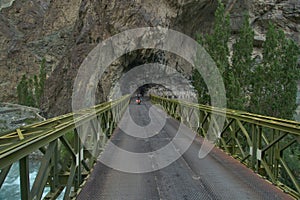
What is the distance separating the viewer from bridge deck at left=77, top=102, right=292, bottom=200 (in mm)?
4031

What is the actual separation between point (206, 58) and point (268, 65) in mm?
6371

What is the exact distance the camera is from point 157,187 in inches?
171

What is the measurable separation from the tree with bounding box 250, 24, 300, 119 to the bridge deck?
14.2 m

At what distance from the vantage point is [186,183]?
4547 millimetres

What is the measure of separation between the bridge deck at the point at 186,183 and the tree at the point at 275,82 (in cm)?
1423

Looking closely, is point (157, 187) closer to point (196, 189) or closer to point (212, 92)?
point (196, 189)

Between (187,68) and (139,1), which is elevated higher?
(139,1)

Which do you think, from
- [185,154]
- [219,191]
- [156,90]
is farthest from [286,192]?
[156,90]

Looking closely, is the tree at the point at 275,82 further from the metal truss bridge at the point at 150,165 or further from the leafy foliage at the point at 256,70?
the metal truss bridge at the point at 150,165

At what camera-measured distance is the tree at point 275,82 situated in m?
18.9

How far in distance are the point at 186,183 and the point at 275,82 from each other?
55.5ft

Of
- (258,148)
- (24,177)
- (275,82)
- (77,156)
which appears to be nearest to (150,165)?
(77,156)

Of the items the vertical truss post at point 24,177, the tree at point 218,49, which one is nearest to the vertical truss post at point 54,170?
the vertical truss post at point 24,177

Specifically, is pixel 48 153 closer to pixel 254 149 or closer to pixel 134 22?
pixel 254 149
